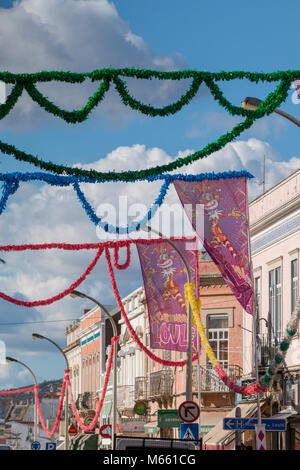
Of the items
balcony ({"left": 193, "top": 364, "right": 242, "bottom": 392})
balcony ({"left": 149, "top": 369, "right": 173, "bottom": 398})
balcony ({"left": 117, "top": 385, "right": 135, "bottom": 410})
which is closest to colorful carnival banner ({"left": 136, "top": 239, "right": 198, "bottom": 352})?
balcony ({"left": 193, "top": 364, "right": 242, "bottom": 392})

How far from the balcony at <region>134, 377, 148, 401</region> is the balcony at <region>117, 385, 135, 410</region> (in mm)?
2158

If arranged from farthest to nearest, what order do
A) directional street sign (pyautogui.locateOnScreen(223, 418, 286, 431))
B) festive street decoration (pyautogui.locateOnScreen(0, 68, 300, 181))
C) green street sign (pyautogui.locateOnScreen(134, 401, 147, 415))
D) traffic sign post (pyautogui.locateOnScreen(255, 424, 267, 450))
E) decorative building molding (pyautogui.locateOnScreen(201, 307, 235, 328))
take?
green street sign (pyautogui.locateOnScreen(134, 401, 147, 415)) < decorative building molding (pyautogui.locateOnScreen(201, 307, 235, 328)) < directional street sign (pyautogui.locateOnScreen(223, 418, 286, 431)) < traffic sign post (pyautogui.locateOnScreen(255, 424, 267, 450)) < festive street decoration (pyautogui.locateOnScreen(0, 68, 300, 181))

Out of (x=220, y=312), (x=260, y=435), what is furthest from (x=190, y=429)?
(x=220, y=312)

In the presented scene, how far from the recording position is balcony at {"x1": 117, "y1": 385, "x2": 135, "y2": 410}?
61.6 m

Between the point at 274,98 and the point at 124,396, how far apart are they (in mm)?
46027

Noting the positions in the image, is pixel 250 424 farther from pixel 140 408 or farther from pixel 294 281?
pixel 140 408

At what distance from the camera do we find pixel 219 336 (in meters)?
46.4

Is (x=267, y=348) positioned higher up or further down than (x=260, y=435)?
higher up

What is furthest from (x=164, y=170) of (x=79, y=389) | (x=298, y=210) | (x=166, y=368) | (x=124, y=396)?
(x=79, y=389)

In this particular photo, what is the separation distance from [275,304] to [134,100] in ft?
62.9

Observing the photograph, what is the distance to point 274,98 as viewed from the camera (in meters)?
19.9

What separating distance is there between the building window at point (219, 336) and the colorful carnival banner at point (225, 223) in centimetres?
2156

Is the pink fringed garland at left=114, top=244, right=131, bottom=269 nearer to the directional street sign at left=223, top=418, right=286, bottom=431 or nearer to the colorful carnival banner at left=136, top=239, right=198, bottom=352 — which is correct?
the colorful carnival banner at left=136, top=239, right=198, bottom=352

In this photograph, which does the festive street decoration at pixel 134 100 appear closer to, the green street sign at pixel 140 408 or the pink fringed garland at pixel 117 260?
the pink fringed garland at pixel 117 260
